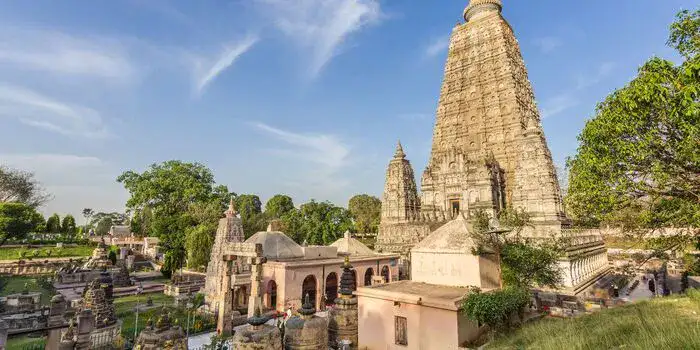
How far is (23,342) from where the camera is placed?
1448 centimetres

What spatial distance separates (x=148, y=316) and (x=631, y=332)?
796 inches

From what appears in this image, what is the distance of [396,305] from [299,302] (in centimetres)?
1016

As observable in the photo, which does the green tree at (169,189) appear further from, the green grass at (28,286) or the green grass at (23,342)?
the green grass at (23,342)

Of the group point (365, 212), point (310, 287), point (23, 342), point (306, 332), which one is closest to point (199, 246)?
point (310, 287)

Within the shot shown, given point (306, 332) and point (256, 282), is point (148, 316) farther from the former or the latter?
point (306, 332)

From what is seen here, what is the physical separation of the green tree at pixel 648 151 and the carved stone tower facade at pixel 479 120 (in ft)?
55.7

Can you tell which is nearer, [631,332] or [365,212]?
[631,332]

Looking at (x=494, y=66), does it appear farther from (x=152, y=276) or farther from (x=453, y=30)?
(x=152, y=276)

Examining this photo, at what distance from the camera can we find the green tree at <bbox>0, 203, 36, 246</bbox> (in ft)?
124

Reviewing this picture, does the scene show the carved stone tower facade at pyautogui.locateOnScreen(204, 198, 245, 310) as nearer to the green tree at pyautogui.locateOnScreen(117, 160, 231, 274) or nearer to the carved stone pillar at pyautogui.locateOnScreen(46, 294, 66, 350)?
the carved stone pillar at pyautogui.locateOnScreen(46, 294, 66, 350)

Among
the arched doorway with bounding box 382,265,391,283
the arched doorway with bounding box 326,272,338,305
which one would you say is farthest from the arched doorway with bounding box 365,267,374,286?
the arched doorway with bounding box 326,272,338,305

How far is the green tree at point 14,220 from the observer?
37.9 meters

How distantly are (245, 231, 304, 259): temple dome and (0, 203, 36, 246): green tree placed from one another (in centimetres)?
3374

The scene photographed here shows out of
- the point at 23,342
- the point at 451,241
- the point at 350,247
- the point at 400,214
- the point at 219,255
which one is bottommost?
the point at 23,342
